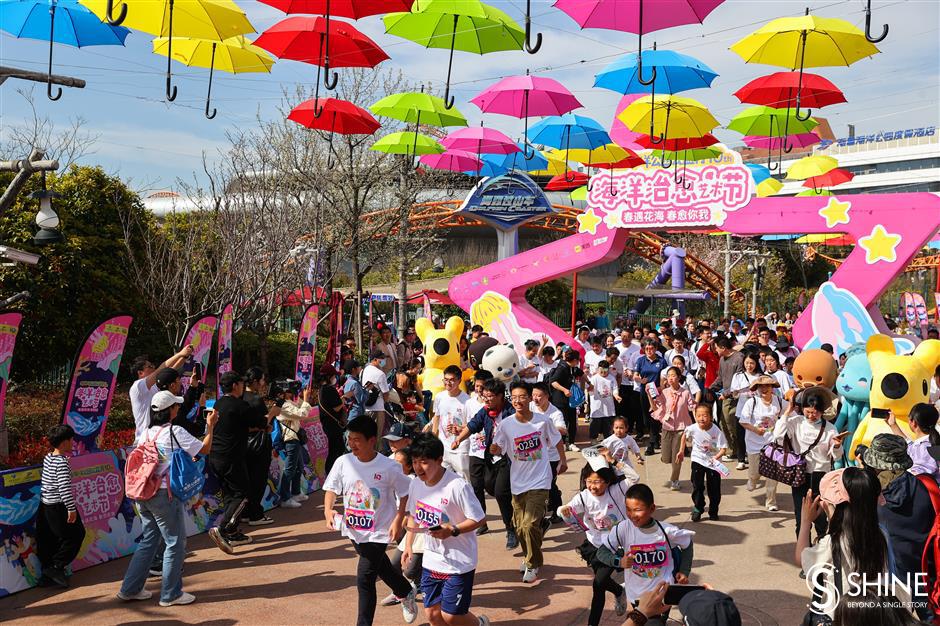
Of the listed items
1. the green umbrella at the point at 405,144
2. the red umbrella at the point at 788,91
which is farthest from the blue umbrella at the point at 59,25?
the red umbrella at the point at 788,91

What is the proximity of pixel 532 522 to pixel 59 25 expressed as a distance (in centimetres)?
742

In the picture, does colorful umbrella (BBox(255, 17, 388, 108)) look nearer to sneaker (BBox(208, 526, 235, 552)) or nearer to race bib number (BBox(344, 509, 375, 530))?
sneaker (BBox(208, 526, 235, 552))

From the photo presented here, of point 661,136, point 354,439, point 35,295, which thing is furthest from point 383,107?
point 354,439

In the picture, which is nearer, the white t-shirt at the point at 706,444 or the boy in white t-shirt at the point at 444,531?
the boy in white t-shirt at the point at 444,531

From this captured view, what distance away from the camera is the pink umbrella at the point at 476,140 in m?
15.4

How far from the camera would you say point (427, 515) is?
5.12 metres

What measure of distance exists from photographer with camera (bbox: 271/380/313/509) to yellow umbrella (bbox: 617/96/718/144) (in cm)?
788

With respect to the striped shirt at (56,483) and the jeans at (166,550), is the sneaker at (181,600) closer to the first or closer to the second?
the jeans at (166,550)

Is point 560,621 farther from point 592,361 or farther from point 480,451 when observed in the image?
point 592,361

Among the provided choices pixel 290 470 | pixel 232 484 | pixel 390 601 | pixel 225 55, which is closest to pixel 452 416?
pixel 390 601

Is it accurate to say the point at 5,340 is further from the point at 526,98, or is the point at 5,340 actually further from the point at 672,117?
the point at 672,117

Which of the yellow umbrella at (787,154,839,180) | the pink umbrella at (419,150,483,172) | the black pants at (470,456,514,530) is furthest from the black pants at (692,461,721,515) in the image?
the yellow umbrella at (787,154,839,180)

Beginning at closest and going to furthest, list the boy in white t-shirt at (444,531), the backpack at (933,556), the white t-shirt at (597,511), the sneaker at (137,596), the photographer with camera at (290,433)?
the backpack at (933,556) → the boy in white t-shirt at (444,531) → the white t-shirt at (597,511) → the sneaker at (137,596) → the photographer with camera at (290,433)

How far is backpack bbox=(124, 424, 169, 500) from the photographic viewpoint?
610 cm
